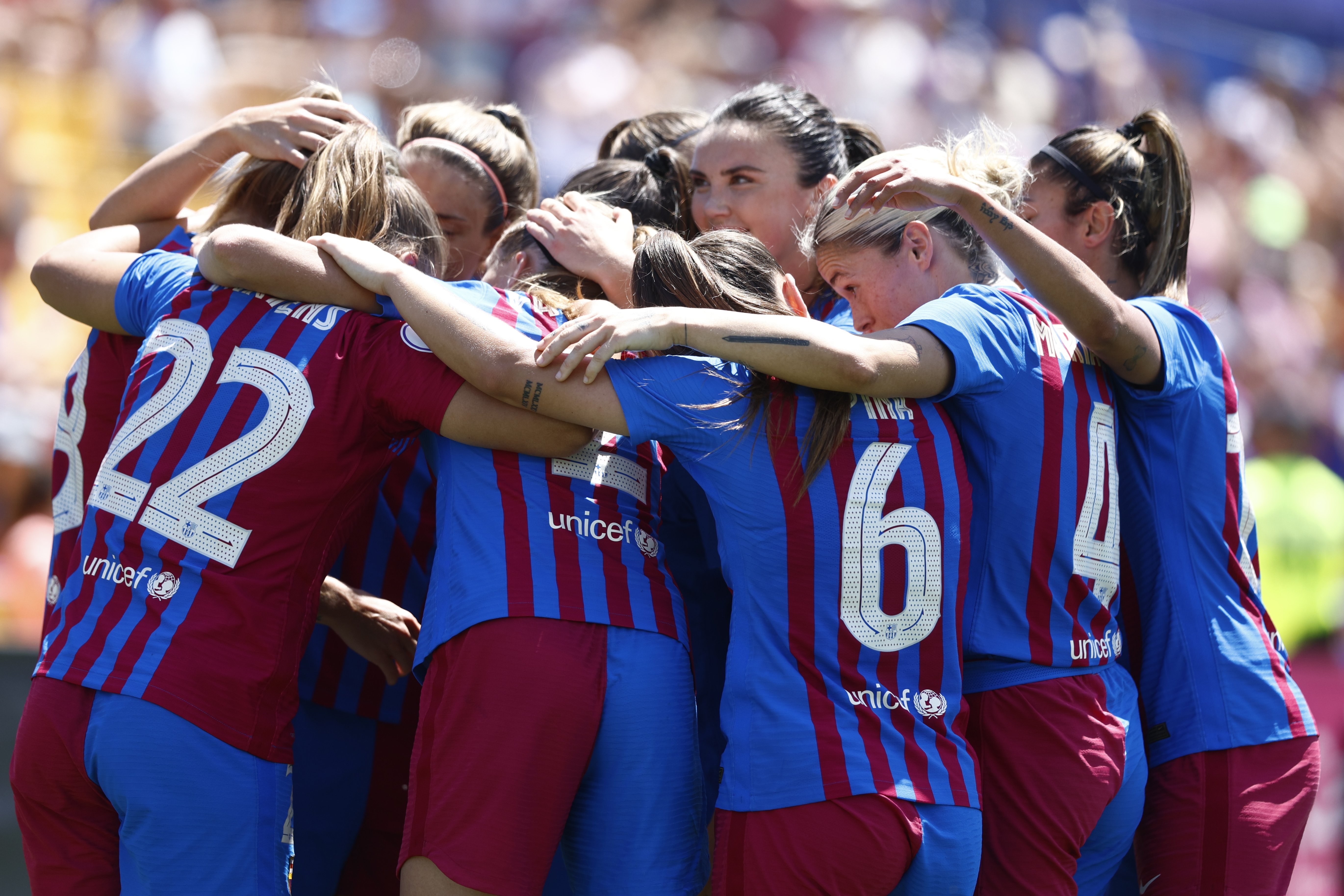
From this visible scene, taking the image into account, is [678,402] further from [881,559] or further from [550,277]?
[550,277]

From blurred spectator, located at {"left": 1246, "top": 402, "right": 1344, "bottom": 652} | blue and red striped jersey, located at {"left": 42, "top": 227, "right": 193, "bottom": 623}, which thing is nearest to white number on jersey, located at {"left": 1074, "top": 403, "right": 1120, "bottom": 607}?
blue and red striped jersey, located at {"left": 42, "top": 227, "right": 193, "bottom": 623}

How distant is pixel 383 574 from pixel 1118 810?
191cm

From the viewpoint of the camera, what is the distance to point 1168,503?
9.46 ft

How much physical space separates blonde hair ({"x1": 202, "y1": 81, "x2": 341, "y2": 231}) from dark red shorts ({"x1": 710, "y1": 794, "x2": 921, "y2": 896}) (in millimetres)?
1914

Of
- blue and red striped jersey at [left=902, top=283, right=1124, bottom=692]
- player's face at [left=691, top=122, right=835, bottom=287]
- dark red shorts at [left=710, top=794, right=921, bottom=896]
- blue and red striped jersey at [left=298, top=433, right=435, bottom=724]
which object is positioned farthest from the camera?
player's face at [left=691, top=122, right=835, bottom=287]

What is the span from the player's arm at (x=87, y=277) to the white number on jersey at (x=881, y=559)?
181 centimetres

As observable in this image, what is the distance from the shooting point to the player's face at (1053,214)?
127 inches

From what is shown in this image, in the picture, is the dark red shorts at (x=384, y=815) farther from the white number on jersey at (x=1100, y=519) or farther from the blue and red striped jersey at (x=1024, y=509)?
the white number on jersey at (x=1100, y=519)

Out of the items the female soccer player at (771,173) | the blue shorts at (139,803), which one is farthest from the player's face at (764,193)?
the blue shorts at (139,803)

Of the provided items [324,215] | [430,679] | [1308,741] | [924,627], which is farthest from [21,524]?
[1308,741]

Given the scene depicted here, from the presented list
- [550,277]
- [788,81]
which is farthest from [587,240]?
[788,81]

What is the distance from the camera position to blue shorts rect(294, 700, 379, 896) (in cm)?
325

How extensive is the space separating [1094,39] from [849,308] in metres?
10.8

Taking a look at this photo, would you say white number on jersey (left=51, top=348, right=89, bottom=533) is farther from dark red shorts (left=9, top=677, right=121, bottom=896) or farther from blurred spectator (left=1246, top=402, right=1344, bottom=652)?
blurred spectator (left=1246, top=402, right=1344, bottom=652)
